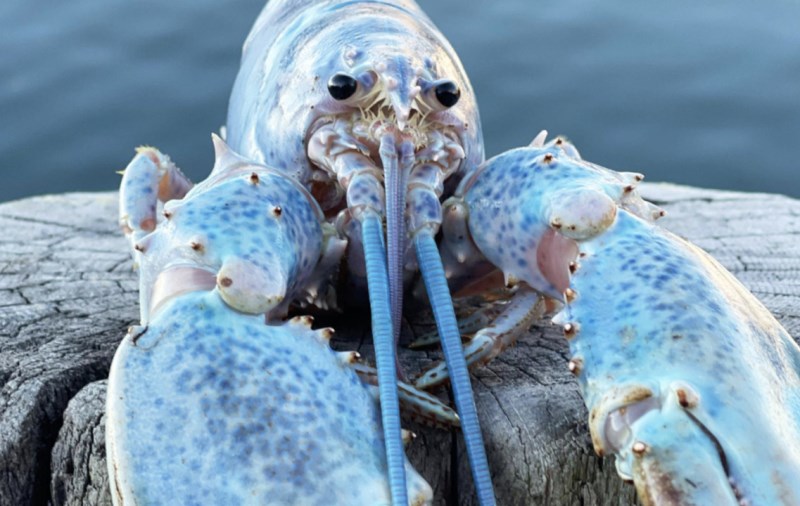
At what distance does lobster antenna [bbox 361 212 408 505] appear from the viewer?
1.70 m

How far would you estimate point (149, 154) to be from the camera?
2867mm

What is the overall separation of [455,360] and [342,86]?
2.18ft

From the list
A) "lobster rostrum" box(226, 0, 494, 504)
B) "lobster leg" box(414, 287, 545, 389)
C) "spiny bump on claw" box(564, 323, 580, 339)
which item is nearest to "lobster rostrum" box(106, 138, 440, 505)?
"lobster rostrum" box(226, 0, 494, 504)

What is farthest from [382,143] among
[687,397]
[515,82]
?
[515,82]

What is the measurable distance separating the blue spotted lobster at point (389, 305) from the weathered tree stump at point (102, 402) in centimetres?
14

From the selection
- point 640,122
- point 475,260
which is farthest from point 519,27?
point 475,260

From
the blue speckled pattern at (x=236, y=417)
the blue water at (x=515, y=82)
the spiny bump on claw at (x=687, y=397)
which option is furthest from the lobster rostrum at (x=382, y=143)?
the blue water at (x=515, y=82)

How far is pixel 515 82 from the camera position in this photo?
655 centimetres

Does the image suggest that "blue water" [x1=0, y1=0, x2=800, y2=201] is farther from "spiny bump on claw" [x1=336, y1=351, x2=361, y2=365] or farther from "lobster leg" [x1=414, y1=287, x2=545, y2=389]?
"spiny bump on claw" [x1=336, y1=351, x2=361, y2=365]

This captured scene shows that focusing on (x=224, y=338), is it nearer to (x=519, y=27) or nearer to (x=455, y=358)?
(x=455, y=358)

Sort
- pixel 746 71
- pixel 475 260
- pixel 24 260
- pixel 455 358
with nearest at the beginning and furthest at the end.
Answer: pixel 455 358, pixel 475 260, pixel 24 260, pixel 746 71

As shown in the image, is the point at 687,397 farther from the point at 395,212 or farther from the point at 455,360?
the point at 395,212

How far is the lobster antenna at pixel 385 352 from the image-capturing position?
1.70m

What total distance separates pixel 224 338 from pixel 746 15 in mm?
5930
